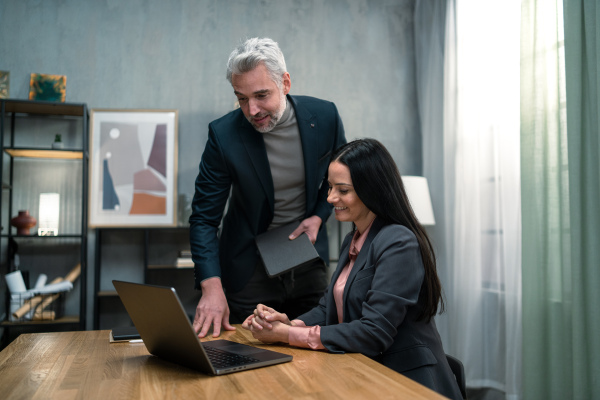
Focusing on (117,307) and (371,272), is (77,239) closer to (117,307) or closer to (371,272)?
(117,307)

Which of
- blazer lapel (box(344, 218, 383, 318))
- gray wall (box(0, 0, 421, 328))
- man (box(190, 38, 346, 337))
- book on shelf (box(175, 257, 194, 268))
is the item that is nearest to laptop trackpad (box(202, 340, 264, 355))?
blazer lapel (box(344, 218, 383, 318))

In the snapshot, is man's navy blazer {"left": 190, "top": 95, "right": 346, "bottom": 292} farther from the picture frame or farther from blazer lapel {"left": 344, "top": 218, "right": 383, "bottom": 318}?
the picture frame

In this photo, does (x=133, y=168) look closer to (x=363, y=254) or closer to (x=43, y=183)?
(x=43, y=183)

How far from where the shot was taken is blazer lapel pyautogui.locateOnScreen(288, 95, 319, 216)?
197 cm

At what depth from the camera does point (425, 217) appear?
351 cm

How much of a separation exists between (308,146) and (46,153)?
244cm

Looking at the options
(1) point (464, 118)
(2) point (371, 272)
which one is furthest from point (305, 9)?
(2) point (371, 272)

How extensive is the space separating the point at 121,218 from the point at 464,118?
2413 mm

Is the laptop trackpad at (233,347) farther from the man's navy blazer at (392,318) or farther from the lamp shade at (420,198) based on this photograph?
the lamp shade at (420,198)

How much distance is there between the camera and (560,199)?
247 centimetres

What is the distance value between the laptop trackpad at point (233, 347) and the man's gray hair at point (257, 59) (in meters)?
0.86

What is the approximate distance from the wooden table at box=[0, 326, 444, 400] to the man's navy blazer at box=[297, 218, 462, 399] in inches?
2.7

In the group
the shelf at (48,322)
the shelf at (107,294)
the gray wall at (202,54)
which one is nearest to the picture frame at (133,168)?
the gray wall at (202,54)

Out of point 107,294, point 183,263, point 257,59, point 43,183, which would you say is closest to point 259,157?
point 257,59
